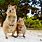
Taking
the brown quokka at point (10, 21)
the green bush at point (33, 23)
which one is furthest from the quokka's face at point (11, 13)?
the green bush at point (33, 23)

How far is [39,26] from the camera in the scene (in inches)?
49.6

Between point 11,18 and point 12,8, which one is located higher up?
point 12,8

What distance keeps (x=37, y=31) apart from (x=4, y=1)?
512 millimetres

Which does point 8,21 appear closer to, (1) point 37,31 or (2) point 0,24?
(2) point 0,24

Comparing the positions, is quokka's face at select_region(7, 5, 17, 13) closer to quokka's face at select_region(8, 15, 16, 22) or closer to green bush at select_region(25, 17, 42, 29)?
quokka's face at select_region(8, 15, 16, 22)

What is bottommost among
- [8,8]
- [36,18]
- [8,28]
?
[8,28]

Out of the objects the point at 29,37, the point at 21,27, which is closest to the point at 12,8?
the point at 21,27

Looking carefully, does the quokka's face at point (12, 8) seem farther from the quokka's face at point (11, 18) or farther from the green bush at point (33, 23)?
the green bush at point (33, 23)

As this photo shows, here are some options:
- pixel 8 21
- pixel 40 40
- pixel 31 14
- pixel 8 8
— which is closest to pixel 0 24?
pixel 8 21

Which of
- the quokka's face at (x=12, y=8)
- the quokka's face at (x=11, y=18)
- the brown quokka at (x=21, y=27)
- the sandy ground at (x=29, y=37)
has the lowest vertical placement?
the sandy ground at (x=29, y=37)

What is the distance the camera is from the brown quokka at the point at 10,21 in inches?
49.5

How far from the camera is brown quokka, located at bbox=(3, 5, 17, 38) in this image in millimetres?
1257

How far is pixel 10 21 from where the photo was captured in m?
1.27

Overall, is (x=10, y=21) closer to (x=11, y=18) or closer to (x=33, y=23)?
(x=11, y=18)
